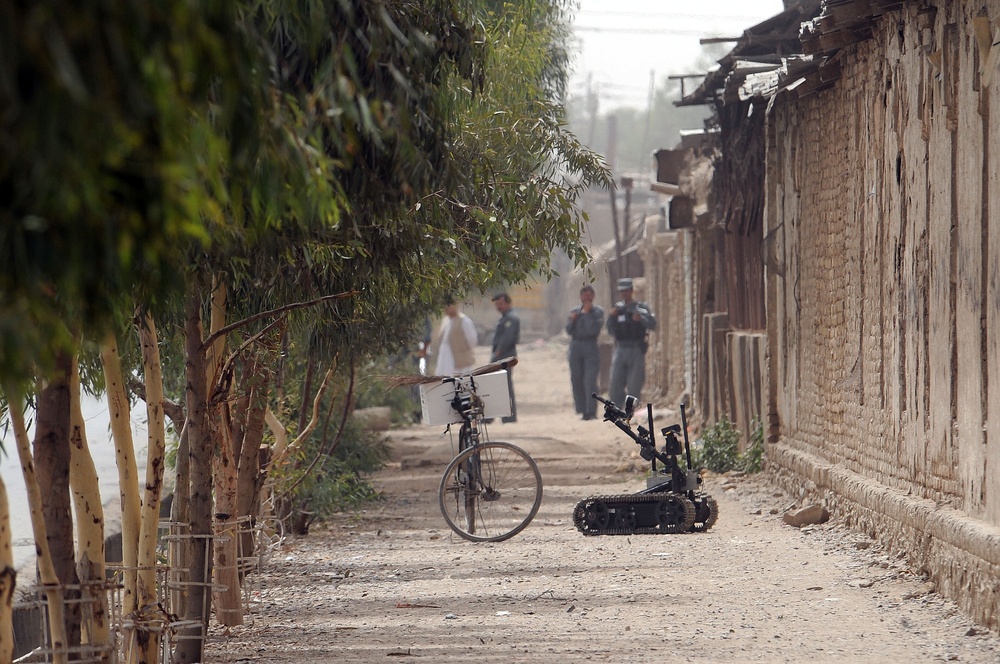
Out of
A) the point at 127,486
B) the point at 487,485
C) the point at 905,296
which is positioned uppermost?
the point at 905,296

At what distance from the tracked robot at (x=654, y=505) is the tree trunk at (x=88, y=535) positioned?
493 cm

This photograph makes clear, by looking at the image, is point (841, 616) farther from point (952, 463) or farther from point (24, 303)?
point (24, 303)

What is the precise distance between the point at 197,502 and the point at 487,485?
3.89m

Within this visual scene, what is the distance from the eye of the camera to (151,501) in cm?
→ 530

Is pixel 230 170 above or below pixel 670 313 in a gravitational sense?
A: above

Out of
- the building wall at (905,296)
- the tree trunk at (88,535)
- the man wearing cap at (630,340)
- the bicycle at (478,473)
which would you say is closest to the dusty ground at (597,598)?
the bicycle at (478,473)

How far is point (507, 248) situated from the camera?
7.78 m

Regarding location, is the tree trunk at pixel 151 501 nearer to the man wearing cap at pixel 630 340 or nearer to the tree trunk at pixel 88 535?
the tree trunk at pixel 88 535

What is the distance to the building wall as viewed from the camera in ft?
20.6

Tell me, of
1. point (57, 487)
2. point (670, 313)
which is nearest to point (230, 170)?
point (57, 487)

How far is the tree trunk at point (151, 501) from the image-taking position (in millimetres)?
5312

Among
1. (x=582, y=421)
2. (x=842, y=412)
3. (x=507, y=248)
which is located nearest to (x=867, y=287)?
(x=842, y=412)

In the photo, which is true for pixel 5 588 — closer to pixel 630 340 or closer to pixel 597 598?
pixel 597 598

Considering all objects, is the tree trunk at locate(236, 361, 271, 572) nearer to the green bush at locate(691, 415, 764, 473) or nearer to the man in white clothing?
the green bush at locate(691, 415, 764, 473)
